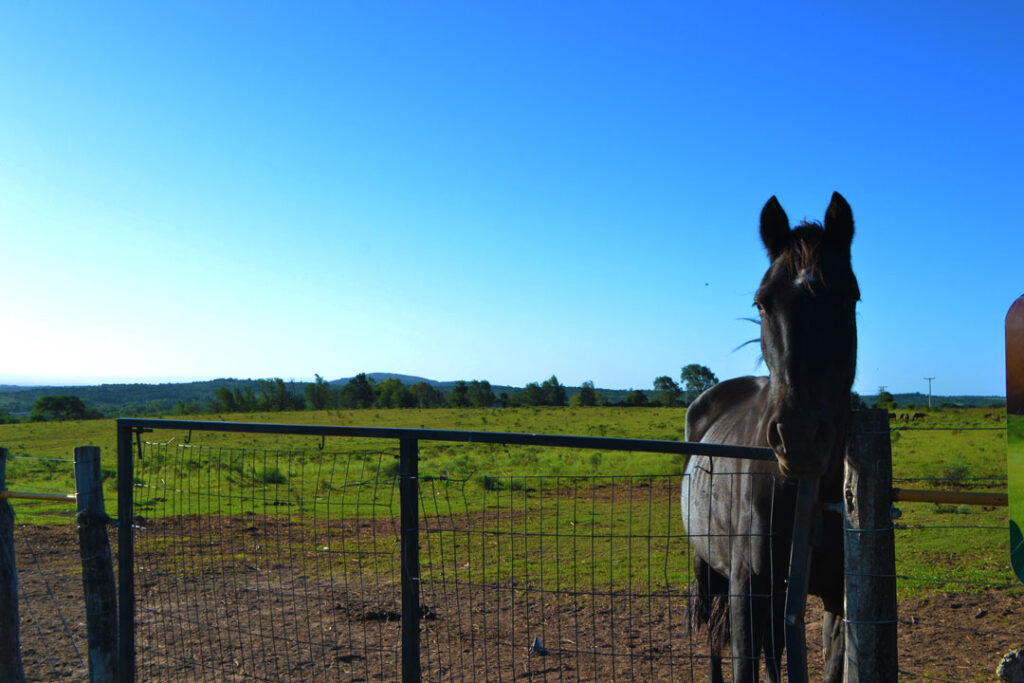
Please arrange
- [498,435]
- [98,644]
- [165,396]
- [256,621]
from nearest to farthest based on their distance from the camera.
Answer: [498,435] → [98,644] → [256,621] → [165,396]

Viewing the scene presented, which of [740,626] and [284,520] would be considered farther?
[284,520]

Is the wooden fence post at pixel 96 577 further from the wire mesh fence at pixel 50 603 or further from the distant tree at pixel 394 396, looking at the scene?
the distant tree at pixel 394 396

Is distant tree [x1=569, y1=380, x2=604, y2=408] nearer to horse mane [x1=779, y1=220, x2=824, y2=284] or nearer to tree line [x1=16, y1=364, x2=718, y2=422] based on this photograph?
tree line [x1=16, y1=364, x2=718, y2=422]

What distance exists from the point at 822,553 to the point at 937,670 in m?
3.00

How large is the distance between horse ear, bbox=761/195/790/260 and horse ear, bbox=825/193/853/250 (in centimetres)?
21

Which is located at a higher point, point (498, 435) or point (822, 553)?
point (498, 435)

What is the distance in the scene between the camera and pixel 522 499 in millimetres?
15945

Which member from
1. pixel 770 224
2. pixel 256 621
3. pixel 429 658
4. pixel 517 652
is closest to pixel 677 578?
pixel 517 652

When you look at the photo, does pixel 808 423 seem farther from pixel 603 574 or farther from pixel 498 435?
pixel 603 574

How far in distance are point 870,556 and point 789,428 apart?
465 millimetres

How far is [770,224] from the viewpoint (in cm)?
329

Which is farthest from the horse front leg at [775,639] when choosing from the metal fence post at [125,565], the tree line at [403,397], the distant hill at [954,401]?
the tree line at [403,397]

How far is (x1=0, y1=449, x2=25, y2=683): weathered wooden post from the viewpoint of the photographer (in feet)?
13.7

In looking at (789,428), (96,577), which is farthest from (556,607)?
(789,428)
